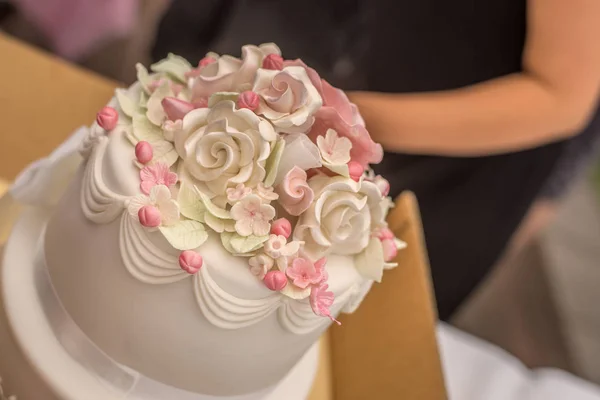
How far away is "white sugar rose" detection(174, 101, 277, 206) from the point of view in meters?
0.50

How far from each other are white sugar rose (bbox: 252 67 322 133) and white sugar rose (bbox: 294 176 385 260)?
0.17ft

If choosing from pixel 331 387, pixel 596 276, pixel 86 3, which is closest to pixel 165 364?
pixel 331 387

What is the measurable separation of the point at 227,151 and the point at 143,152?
2.6 inches

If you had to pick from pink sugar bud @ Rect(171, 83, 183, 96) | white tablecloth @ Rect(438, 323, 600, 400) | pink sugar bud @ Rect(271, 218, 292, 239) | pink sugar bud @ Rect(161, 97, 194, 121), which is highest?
pink sugar bud @ Rect(161, 97, 194, 121)

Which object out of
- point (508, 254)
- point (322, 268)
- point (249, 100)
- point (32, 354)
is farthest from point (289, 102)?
point (508, 254)

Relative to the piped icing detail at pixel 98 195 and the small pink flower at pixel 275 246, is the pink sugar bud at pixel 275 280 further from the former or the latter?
the piped icing detail at pixel 98 195

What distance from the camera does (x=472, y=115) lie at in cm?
78

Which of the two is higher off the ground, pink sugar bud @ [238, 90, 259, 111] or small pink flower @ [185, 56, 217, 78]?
pink sugar bud @ [238, 90, 259, 111]

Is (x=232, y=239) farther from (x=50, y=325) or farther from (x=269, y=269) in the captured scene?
(x=50, y=325)

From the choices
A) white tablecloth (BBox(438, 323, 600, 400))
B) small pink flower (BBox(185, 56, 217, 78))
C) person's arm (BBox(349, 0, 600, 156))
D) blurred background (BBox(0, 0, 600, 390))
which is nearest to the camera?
small pink flower (BBox(185, 56, 217, 78))

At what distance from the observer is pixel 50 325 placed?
54 centimetres

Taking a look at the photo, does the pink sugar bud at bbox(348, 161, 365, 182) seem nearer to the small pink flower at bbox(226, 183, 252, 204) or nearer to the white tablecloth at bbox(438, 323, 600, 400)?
the small pink flower at bbox(226, 183, 252, 204)

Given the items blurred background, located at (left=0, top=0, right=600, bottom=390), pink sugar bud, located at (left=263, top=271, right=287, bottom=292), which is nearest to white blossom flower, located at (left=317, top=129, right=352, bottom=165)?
pink sugar bud, located at (left=263, top=271, right=287, bottom=292)

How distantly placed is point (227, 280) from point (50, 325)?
168 mm
